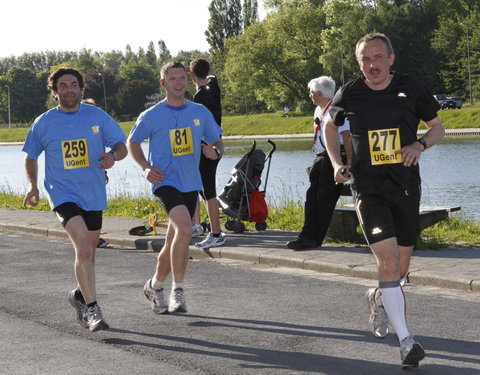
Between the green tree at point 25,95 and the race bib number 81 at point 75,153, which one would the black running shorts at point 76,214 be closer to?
the race bib number 81 at point 75,153

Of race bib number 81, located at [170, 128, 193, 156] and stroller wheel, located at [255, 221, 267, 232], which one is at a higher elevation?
race bib number 81, located at [170, 128, 193, 156]

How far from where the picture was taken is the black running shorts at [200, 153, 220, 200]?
11.2 m

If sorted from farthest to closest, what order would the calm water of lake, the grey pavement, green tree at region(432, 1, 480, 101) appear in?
green tree at region(432, 1, 480, 101), the calm water of lake, the grey pavement

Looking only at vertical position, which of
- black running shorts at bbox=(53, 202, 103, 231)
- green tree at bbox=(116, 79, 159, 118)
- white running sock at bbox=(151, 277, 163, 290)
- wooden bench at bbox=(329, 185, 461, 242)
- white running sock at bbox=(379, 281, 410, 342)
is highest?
black running shorts at bbox=(53, 202, 103, 231)

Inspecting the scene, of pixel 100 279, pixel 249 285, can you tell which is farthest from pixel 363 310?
pixel 100 279

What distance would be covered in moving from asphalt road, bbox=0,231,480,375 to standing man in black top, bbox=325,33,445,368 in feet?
1.95

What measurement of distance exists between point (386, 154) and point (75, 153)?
100.0 inches

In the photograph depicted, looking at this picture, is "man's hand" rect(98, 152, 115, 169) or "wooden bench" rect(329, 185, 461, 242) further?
"wooden bench" rect(329, 185, 461, 242)

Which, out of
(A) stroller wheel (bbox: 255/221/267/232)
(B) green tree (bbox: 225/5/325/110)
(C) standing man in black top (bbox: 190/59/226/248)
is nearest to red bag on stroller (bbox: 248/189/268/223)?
(A) stroller wheel (bbox: 255/221/267/232)

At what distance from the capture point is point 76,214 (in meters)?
7.09

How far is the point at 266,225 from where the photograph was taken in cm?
1278

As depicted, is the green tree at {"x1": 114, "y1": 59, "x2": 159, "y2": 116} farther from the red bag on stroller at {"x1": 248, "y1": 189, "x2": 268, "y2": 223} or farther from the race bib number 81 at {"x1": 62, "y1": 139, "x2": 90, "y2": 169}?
the race bib number 81 at {"x1": 62, "y1": 139, "x2": 90, "y2": 169}

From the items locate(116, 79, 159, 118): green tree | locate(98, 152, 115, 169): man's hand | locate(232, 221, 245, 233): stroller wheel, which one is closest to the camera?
locate(98, 152, 115, 169): man's hand

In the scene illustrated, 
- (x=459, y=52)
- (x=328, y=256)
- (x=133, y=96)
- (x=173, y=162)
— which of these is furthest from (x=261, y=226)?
(x=133, y=96)
